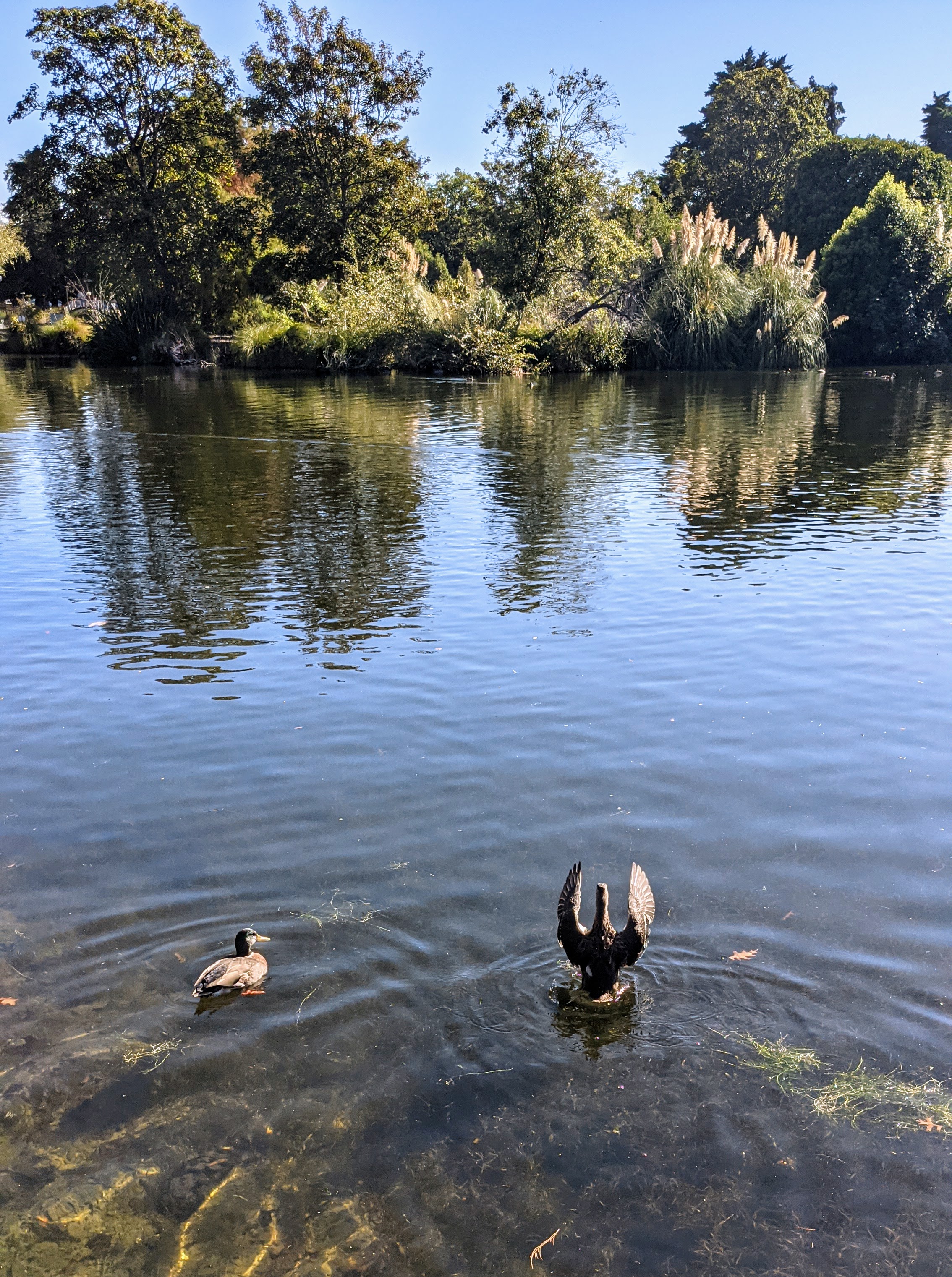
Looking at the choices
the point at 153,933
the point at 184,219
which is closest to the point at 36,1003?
the point at 153,933

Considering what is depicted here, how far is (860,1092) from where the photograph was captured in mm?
3336

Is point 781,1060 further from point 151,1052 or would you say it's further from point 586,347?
point 586,347

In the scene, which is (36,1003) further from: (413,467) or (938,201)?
(938,201)

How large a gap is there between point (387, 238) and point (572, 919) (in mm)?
42058

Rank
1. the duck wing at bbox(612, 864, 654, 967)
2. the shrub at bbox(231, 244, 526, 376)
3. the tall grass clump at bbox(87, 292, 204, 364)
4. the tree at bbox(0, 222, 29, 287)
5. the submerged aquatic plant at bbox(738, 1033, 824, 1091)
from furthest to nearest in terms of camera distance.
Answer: the tree at bbox(0, 222, 29, 287) → the tall grass clump at bbox(87, 292, 204, 364) → the shrub at bbox(231, 244, 526, 376) → the duck wing at bbox(612, 864, 654, 967) → the submerged aquatic plant at bbox(738, 1033, 824, 1091)

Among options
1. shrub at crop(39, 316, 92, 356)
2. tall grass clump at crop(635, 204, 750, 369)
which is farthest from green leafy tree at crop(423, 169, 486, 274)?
shrub at crop(39, 316, 92, 356)

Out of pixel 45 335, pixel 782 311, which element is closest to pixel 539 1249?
pixel 782 311

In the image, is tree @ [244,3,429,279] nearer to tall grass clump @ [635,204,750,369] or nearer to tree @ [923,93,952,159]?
tall grass clump @ [635,204,750,369]

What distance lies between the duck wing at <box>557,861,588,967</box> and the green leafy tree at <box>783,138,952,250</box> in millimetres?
50215

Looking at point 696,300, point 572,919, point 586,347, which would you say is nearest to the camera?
point 572,919

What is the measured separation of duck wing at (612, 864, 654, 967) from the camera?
374 centimetres

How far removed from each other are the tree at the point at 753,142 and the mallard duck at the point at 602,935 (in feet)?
188

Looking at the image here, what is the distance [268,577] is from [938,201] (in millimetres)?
40864

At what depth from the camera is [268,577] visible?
31.5 ft
